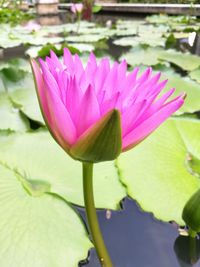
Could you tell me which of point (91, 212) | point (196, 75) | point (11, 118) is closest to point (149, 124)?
point (91, 212)

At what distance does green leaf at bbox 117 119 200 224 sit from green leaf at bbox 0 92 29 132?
360 millimetres

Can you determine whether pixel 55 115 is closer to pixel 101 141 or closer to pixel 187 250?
pixel 101 141

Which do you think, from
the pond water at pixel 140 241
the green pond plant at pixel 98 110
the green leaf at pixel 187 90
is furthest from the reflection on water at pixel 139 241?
the green leaf at pixel 187 90

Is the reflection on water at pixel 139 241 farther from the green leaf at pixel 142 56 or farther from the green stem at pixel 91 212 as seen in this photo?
the green leaf at pixel 142 56

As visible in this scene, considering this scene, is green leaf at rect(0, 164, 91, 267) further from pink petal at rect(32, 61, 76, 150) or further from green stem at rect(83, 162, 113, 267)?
pink petal at rect(32, 61, 76, 150)

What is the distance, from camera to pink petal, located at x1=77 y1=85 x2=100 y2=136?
0.37 meters

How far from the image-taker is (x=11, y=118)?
0.94m

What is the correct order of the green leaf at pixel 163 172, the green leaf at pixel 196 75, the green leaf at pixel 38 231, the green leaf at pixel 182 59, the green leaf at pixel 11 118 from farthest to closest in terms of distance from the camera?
the green leaf at pixel 182 59 < the green leaf at pixel 196 75 < the green leaf at pixel 11 118 < the green leaf at pixel 163 172 < the green leaf at pixel 38 231

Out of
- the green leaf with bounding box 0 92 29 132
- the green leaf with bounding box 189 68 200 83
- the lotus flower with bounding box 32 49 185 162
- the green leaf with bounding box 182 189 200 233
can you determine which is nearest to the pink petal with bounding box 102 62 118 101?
the lotus flower with bounding box 32 49 185 162

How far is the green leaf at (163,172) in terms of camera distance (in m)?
0.59

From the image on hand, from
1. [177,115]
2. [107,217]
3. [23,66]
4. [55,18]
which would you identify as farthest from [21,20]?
[107,217]

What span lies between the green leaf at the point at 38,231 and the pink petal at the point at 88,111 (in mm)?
204

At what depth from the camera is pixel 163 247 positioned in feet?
1.90

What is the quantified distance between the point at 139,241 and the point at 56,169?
22cm
